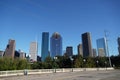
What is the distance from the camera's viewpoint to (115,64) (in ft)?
355

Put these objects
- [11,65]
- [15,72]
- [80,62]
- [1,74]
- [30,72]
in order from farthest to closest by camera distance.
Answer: [80,62], [11,65], [30,72], [15,72], [1,74]

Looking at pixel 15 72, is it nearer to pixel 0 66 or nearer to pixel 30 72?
pixel 30 72

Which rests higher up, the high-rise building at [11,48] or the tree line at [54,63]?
the high-rise building at [11,48]

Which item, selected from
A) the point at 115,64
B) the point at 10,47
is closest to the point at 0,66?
the point at 115,64

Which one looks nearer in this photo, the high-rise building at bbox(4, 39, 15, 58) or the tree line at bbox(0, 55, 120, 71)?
the tree line at bbox(0, 55, 120, 71)

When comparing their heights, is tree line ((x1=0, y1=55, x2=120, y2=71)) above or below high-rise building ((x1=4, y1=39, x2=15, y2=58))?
below

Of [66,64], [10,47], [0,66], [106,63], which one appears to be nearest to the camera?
[0,66]

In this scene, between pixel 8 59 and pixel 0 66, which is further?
pixel 8 59

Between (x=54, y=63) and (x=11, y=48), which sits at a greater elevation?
(x=11, y=48)

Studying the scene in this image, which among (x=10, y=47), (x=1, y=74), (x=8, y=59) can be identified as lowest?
(x=1, y=74)

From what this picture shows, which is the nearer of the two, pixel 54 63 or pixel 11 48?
pixel 54 63

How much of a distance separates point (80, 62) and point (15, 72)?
64.9 metres

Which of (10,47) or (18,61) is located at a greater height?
(10,47)

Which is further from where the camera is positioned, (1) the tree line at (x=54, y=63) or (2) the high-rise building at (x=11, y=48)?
(2) the high-rise building at (x=11, y=48)
